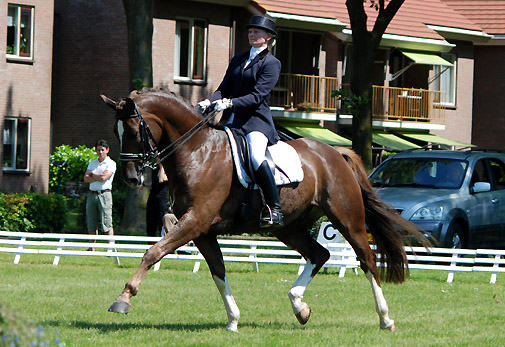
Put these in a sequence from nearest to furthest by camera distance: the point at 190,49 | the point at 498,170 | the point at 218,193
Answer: the point at 218,193 → the point at 498,170 → the point at 190,49

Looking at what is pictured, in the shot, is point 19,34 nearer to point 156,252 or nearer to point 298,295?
point 298,295

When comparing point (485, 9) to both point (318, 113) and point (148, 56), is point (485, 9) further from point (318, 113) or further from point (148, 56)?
point (148, 56)

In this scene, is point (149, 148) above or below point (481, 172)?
above

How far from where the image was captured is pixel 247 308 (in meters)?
11.0

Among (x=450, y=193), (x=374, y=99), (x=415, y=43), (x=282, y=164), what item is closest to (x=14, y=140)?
(x=374, y=99)

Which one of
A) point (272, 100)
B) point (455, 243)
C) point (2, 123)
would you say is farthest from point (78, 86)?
point (455, 243)

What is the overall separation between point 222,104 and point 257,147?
1.81 feet

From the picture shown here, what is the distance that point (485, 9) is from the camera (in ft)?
151

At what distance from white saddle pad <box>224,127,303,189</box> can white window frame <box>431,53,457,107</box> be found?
117ft

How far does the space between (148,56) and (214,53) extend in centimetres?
1110

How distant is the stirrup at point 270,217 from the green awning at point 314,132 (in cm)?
2678

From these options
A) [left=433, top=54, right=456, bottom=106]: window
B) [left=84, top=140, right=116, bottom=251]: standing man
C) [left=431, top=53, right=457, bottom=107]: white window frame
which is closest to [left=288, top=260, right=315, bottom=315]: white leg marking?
[left=84, top=140, right=116, bottom=251]: standing man

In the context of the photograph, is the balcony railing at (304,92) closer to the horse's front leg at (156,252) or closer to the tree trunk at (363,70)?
the tree trunk at (363,70)

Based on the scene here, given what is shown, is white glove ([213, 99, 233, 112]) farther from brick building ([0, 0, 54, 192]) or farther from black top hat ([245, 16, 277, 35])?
brick building ([0, 0, 54, 192])
